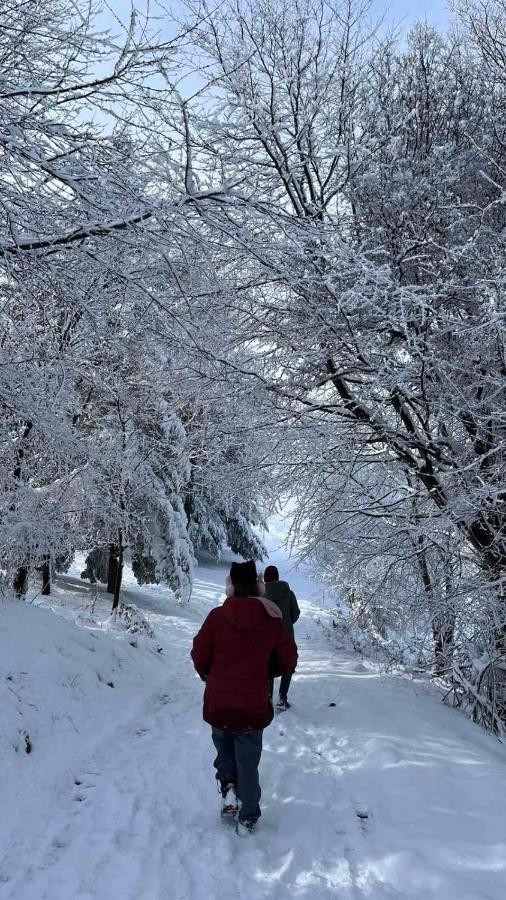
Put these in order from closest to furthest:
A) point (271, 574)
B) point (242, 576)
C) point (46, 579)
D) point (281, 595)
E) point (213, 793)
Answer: point (242, 576) → point (213, 793) → point (281, 595) → point (271, 574) → point (46, 579)

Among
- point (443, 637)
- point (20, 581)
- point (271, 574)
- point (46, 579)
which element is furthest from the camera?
point (46, 579)

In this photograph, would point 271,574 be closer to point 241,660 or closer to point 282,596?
point 282,596

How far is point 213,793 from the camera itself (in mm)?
4441

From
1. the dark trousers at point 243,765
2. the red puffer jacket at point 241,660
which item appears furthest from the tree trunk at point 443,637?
the dark trousers at point 243,765

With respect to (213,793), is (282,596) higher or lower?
higher

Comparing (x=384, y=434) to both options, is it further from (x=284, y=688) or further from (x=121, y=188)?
(x=121, y=188)

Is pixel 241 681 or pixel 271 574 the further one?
pixel 271 574

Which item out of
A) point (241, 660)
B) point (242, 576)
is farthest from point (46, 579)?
point (241, 660)

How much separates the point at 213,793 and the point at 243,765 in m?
0.75

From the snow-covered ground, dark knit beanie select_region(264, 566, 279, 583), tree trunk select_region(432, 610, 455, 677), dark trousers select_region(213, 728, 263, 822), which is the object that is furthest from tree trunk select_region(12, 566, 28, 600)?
dark trousers select_region(213, 728, 263, 822)

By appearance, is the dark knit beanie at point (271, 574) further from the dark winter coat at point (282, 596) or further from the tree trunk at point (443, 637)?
the tree trunk at point (443, 637)

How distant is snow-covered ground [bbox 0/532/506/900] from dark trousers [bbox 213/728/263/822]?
0.19 metres

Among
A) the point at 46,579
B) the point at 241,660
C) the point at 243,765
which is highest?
the point at 241,660

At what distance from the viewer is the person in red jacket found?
3.91 metres
